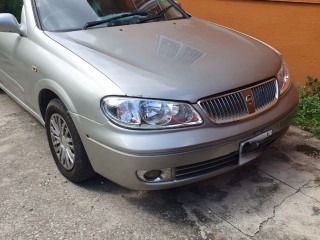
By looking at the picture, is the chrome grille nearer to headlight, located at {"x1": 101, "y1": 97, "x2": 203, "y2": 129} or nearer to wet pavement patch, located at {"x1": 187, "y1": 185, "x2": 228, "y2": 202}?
headlight, located at {"x1": 101, "y1": 97, "x2": 203, "y2": 129}

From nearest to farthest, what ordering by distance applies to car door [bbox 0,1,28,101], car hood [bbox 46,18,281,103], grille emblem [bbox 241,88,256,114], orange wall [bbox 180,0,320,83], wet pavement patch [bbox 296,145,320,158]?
car hood [bbox 46,18,281,103], grille emblem [bbox 241,88,256,114], car door [bbox 0,1,28,101], wet pavement patch [bbox 296,145,320,158], orange wall [bbox 180,0,320,83]

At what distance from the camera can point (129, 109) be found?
7.77 ft

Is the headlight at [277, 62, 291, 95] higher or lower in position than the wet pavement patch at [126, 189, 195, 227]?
higher

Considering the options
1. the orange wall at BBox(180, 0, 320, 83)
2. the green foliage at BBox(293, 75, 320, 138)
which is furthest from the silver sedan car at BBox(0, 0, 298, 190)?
the orange wall at BBox(180, 0, 320, 83)

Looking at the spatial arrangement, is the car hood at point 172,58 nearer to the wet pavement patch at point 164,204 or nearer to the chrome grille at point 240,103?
the chrome grille at point 240,103

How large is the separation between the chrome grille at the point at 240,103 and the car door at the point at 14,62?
1782mm

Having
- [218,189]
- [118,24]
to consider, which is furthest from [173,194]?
[118,24]

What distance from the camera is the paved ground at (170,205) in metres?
2.53

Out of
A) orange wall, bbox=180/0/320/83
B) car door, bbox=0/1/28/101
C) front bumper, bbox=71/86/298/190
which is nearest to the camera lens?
front bumper, bbox=71/86/298/190

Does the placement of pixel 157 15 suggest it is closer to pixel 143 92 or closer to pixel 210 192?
pixel 143 92

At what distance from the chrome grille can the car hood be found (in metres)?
0.06

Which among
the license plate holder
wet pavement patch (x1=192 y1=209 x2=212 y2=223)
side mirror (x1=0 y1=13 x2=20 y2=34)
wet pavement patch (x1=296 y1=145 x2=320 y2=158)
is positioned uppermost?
side mirror (x1=0 y1=13 x2=20 y2=34)

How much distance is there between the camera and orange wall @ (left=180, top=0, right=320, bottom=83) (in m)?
4.31

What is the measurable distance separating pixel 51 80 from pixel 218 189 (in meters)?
1.54
